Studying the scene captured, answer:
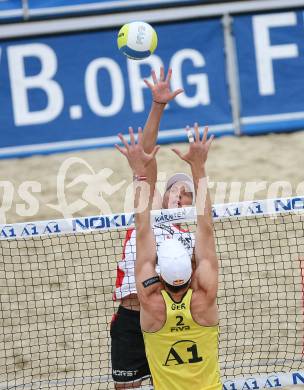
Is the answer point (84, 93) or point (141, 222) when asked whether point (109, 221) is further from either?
point (84, 93)

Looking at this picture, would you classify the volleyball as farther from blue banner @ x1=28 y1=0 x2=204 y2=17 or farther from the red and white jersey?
blue banner @ x1=28 y1=0 x2=204 y2=17

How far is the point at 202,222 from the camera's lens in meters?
5.21

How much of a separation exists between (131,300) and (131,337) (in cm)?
27

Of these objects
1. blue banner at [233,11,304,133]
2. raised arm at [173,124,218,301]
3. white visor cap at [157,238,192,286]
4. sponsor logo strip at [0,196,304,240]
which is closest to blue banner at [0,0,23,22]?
blue banner at [233,11,304,133]

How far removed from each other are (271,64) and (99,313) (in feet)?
15.3

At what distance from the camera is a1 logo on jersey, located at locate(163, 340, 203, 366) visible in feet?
16.9

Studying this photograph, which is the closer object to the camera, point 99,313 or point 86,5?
point 99,313

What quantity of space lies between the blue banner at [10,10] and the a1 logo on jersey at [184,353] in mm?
7187

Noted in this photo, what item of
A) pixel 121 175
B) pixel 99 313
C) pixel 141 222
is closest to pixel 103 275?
pixel 99 313

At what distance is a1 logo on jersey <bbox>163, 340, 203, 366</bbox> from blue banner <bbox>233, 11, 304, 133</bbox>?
6731 mm

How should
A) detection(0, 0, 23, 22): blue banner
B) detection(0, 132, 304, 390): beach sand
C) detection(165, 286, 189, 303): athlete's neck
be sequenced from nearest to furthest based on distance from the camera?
detection(165, 286, 189, 303): athlete's neck
detection(0, 132, 304, 390): beach sand
detection(0, 0, 23, 22): blue banner

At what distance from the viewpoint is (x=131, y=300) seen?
6398mm

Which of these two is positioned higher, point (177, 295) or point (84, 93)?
point (84, 93)

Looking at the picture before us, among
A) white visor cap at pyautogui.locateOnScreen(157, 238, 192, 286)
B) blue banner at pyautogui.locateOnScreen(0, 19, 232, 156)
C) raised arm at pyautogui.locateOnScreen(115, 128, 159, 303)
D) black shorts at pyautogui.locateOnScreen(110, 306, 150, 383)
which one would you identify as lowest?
black shorts at pyautogui.locateOnScreen(110, 306, 150, 383)
